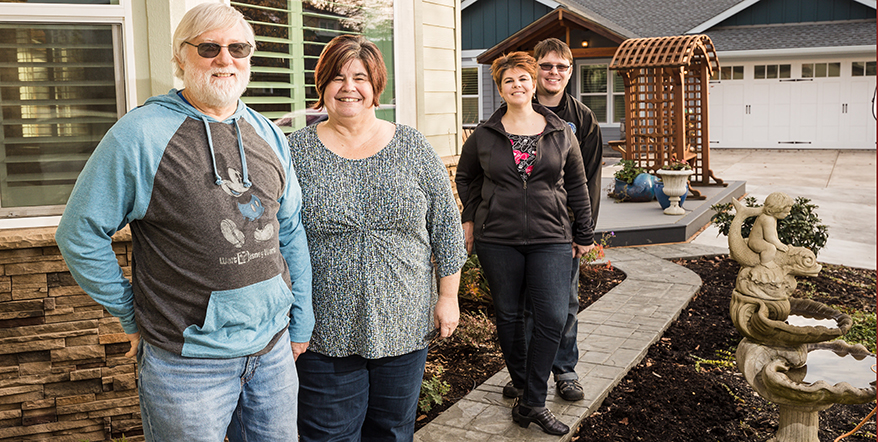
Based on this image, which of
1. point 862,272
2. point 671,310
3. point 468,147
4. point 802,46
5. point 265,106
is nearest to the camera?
point 468,147

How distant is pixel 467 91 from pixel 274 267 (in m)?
19.9

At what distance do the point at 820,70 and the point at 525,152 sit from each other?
2051 cm

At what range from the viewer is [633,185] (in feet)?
35.6

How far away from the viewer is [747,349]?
10.9ft

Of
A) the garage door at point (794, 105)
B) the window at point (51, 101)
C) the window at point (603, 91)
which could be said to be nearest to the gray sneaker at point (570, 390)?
the window at point (51, 101)

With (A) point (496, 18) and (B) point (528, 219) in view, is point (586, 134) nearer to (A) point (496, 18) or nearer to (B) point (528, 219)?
(B) point (528, 219)

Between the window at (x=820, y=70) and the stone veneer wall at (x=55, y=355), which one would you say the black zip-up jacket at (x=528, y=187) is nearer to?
the stone veneer wall at (x=55, y=355)

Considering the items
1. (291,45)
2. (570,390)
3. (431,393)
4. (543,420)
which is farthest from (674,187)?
(543,420)

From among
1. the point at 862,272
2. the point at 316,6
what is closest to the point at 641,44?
the point at 862,272

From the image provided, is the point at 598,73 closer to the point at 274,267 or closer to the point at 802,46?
the point at 802,46

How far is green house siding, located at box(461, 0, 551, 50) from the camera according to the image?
20172 millimetres

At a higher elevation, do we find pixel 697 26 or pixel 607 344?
pixel 697 26

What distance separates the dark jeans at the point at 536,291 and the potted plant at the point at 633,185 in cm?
761

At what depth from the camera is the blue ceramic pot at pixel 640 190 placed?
10.7m
